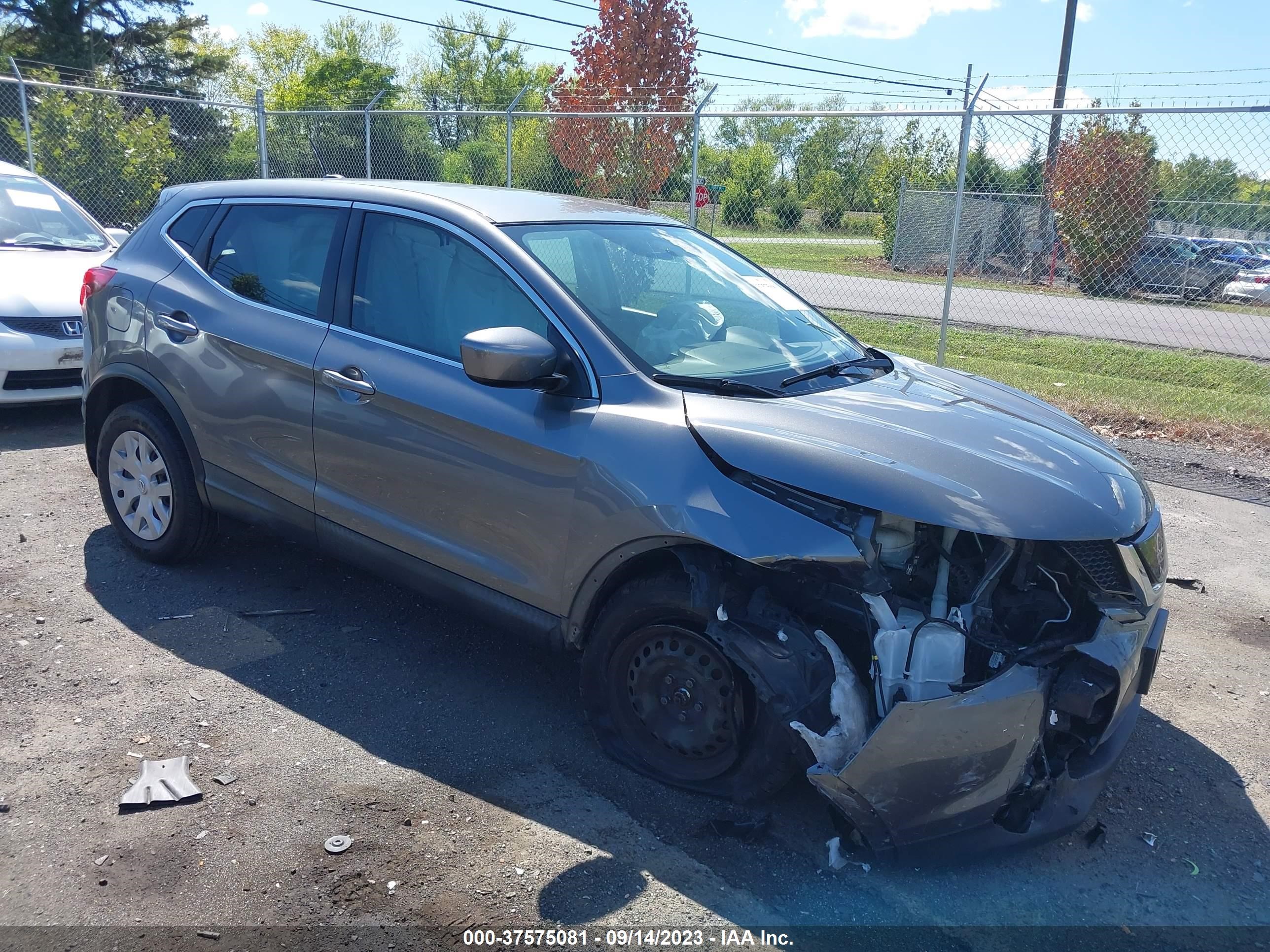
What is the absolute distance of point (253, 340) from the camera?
4.14m

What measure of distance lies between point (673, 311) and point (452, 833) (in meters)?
1.98

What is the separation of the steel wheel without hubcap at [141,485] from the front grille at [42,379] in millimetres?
2571

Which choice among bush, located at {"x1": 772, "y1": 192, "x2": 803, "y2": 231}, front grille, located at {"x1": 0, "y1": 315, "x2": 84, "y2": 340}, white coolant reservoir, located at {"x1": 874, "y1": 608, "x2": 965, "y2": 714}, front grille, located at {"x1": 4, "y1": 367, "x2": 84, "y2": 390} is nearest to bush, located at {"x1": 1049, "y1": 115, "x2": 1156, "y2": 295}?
bush, located at {"x1": 772, "y1": 192, "x2": 803, "y2": 231}

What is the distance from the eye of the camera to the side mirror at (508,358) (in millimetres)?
3195

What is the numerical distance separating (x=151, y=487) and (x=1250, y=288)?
9.21 metres

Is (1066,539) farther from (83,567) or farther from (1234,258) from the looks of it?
(1234,258)

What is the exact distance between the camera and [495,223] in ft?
12.1

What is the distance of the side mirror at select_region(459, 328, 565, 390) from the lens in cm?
320

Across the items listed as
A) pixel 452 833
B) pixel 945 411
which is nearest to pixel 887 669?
pixel 945 411

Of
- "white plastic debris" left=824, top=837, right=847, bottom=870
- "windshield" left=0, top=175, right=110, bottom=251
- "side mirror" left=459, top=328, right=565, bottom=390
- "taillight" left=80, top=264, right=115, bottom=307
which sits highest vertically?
"windshield" left=0, top=175, right=110, bottom=251

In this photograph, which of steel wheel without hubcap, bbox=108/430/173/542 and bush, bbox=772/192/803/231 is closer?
steel wheel without hubcap, bbox=108/430/173/542

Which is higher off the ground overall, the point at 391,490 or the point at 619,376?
the point at 619,376

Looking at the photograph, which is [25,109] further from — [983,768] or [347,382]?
[983,768]

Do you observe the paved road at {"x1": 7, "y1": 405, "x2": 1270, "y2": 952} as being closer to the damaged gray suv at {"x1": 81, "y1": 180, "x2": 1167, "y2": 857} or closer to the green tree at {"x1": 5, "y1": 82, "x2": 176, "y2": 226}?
the damaged gray suv at {"x1": 81, "y1": 180, "x2": 1167, "y2": 857}
